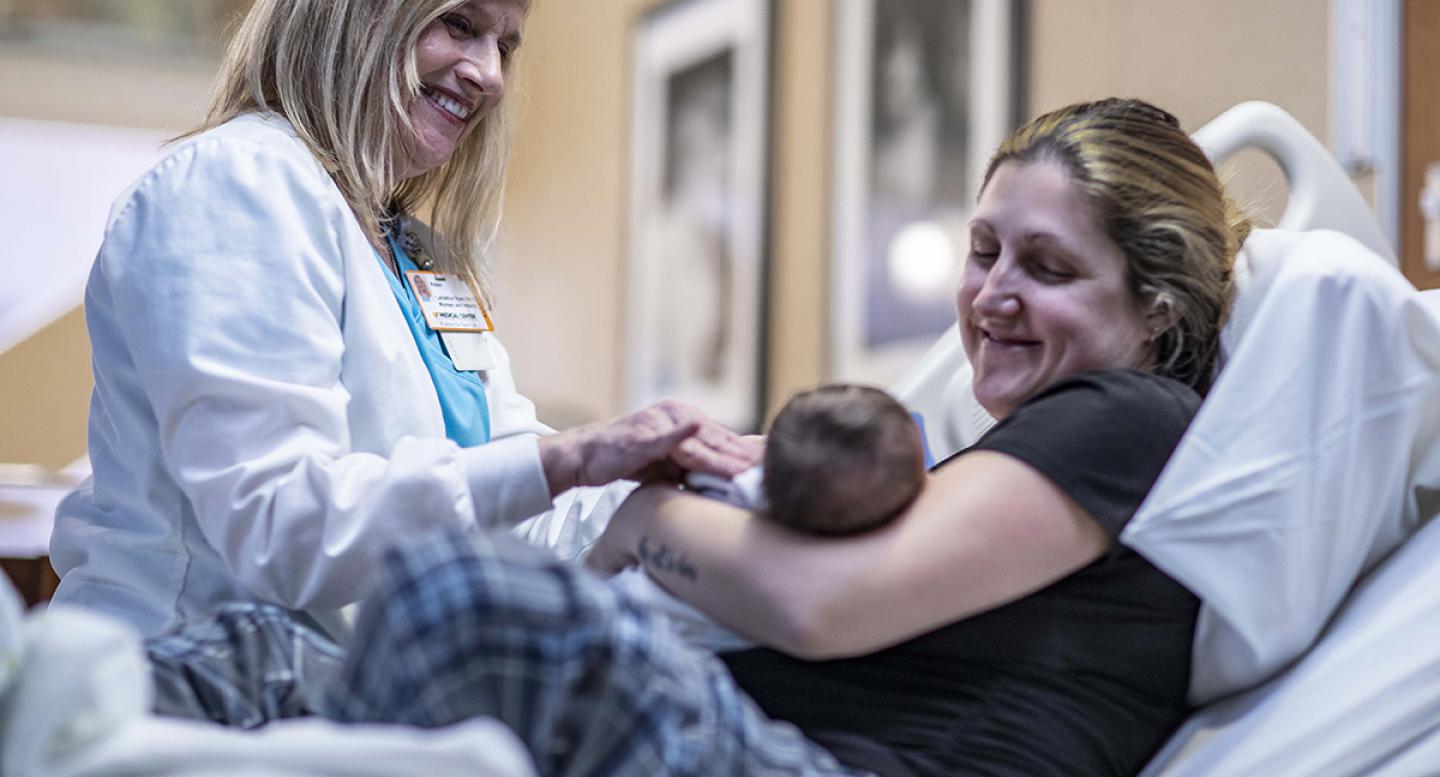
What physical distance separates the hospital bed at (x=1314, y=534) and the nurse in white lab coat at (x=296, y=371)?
479 millimetres

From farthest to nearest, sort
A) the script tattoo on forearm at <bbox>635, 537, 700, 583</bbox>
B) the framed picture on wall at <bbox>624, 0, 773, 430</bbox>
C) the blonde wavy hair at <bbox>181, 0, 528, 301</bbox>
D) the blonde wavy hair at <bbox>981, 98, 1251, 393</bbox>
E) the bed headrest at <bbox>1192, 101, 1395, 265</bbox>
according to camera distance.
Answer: the framed picture on wall at <bbox>624, 0, 773, 430</bbox> → the bed headrest at <bbox>1192, 101, 1395, 265</bbox> → the blonde wavy hair at <bbox>181, 0, 528, 301</bbox> → the blonde wavy hair at <bbox>981, 98, 1251, 393</bbox> → the script tattoo on forearm at <bbox>635, 537, 700, 583</bbox>

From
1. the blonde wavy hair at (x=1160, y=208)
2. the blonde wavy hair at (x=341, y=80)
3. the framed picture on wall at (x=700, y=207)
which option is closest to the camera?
the blonde wavy hair at (x=1160, y=208)

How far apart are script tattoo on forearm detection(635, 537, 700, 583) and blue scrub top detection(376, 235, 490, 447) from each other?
48 centimetres

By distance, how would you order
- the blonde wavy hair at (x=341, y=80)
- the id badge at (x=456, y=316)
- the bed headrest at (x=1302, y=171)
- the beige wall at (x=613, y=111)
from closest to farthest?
the blonde wavy hair at (x=341, y=80)
the id badge at (x=456, y=316)
the bed headrest at (x=1302, y=171)
the beige wall at (x=613, y=111)

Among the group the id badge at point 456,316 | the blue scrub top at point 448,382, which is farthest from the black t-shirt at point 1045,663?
the id badge at point 456,316

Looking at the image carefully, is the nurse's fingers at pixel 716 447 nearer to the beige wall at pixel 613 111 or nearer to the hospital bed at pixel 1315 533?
the hospital bed at pixel 1315 533

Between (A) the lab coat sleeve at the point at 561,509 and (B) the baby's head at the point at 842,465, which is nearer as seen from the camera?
(B) the baby's head at the point at 842,465

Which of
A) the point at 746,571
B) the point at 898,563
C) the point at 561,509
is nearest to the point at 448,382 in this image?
the point at 561,509

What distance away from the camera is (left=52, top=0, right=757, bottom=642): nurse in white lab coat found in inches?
61.7

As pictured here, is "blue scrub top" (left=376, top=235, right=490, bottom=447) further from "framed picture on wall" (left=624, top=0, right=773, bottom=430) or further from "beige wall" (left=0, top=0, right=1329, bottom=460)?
"framed picture on wall" (left=624, top=0, right=773, bottom=430)

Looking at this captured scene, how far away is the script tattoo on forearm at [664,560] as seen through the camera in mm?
1464

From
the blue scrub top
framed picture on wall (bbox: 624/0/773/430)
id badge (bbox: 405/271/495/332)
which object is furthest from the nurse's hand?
framed picture on wall (bbox: 624/0/773/430)

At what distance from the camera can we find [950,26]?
428cm

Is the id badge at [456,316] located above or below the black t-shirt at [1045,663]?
above
